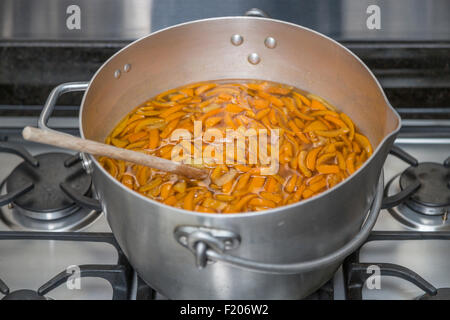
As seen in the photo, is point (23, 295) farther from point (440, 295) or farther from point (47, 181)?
point (440, 295)

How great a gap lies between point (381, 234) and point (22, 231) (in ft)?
Result: 2.37

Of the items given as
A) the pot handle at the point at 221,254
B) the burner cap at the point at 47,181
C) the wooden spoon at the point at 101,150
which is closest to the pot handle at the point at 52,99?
the wooden spoon at the point at 101,150


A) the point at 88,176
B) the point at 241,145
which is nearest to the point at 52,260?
the point at 88,176

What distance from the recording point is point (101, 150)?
0.92 meters

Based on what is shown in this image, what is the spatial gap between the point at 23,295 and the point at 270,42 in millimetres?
742

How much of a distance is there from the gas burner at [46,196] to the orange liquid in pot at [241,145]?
0.10 m

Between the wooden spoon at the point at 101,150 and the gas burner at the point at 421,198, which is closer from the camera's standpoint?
the wooden spoon at the point at 101,150

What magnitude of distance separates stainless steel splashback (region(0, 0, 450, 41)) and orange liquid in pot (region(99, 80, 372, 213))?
0.58ft

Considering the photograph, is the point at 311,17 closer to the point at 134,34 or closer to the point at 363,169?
the point at 134,34

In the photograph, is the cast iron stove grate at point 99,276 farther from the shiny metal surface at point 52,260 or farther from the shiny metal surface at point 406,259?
the shiny metal surface at point 406,259

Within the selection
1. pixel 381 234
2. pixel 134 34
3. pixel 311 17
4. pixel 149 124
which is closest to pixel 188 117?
pixel 149 124

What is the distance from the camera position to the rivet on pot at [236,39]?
1.30 metres
